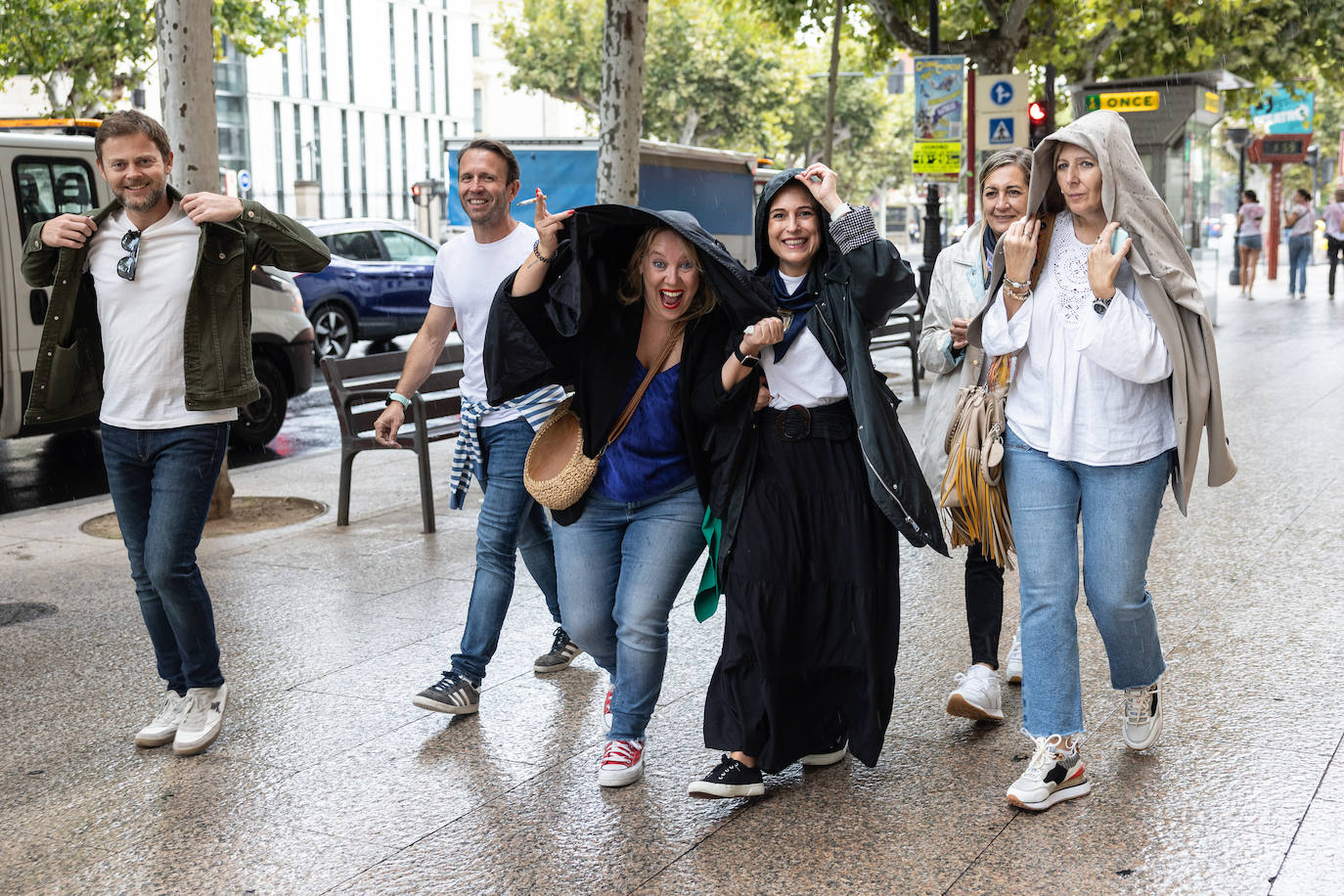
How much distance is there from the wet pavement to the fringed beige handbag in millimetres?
651

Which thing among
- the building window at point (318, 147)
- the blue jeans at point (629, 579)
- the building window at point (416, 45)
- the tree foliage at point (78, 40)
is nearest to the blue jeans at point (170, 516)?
the blue jeans at point (629, 579)

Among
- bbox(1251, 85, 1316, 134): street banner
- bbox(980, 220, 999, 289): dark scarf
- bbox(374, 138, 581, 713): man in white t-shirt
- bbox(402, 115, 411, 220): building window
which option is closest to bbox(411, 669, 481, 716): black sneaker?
bbox(374, 138, 581, 713): man in white t-shirt

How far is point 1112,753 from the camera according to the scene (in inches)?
167

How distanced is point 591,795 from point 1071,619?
1419 mm

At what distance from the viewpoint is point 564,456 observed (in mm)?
4203

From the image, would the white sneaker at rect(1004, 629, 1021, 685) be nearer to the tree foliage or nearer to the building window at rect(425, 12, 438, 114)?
the tree foliage

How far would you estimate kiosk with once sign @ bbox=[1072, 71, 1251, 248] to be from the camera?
1988 cm

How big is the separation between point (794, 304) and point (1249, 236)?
24.7m

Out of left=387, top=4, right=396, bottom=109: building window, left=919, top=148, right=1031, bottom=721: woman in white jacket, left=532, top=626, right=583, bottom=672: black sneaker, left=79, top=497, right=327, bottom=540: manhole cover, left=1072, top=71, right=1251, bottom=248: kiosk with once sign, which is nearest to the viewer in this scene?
left=919, top=148, right=1031, bottom=721: woman in white jacket

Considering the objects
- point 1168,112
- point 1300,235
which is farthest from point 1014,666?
point 1300,235

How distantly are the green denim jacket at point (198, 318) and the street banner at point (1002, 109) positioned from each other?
12000 mm

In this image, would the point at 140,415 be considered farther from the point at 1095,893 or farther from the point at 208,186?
the point at 208,186

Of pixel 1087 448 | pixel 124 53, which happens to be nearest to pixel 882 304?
pixel 1087 448

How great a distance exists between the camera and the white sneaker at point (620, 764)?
4.12 metres
